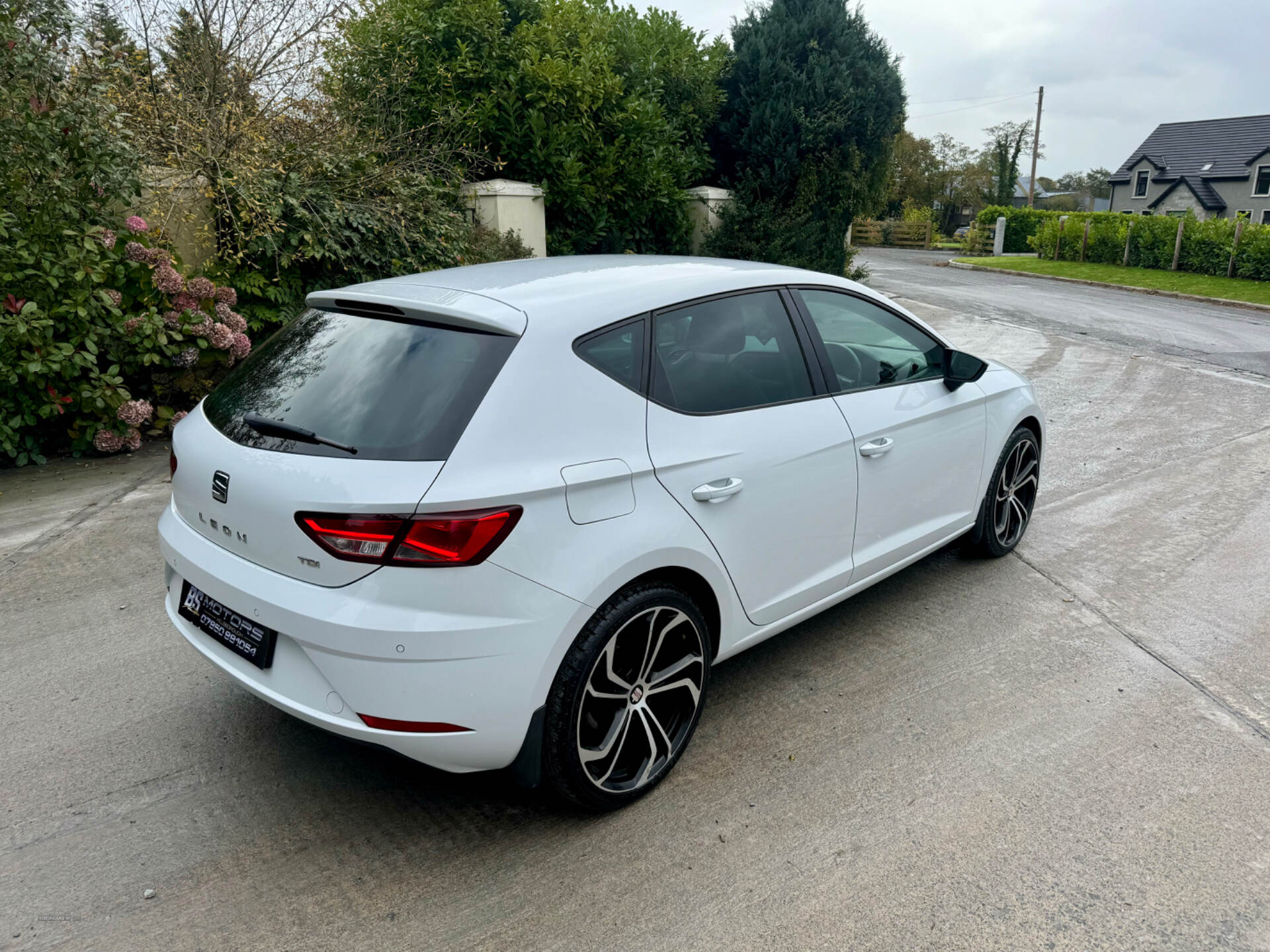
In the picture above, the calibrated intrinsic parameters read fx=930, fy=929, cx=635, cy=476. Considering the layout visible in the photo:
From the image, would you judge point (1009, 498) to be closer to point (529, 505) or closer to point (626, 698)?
point (626, 698)

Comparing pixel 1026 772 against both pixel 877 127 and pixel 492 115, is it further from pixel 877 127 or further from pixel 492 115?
pixel 877 127

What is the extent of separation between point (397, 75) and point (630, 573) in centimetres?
814

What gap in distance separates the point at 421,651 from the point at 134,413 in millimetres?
5123

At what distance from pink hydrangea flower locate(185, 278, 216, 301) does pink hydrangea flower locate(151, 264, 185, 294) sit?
0.16 meters

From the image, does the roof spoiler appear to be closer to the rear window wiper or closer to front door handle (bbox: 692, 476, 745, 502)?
the rear window wiper

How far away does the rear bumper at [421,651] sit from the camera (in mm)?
2387

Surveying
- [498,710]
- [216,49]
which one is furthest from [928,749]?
[216,49]

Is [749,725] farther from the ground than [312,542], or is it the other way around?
[312,542]

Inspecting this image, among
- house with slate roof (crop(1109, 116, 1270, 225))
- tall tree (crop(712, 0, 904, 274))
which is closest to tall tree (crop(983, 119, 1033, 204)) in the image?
house with slate roof (crop(1109, 116, 1270, 225))

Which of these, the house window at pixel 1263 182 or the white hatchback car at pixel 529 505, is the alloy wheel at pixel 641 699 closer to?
the white hatchback car at pixel 529 505

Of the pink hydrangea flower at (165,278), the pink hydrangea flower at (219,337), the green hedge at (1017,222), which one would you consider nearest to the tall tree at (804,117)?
the pink hydrangea flower at (219,337)

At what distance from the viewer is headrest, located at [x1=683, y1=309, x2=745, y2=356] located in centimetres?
318

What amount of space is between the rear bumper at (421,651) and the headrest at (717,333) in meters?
1.08

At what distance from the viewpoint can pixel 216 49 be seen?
7988 millimetres
